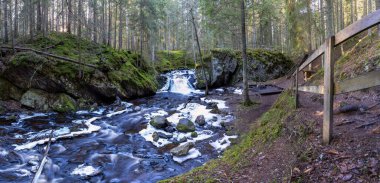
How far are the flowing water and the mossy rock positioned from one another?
2.49 feet

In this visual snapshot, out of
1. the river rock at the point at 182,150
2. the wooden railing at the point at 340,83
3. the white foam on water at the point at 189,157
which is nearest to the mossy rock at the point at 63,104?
the river rock at the point at 182,150

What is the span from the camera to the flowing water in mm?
8062

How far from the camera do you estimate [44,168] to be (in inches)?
324

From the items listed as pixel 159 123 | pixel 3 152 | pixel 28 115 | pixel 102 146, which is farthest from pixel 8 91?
pixel 159 123

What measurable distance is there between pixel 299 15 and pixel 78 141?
70.2ft

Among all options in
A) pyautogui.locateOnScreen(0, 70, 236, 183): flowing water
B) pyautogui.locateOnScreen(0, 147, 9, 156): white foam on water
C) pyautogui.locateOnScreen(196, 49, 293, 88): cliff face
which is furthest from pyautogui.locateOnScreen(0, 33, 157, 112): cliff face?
pyautogui.locateOnScreen(196, 49, 293, 88): cliff face

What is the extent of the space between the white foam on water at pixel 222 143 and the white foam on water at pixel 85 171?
4085 mm

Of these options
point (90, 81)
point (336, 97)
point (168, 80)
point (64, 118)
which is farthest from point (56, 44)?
point (336, 97)

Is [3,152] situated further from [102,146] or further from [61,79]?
[61,79]

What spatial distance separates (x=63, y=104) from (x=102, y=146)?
7.82 metres

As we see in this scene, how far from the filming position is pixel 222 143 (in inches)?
392

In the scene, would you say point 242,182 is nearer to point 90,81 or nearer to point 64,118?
point 64,118

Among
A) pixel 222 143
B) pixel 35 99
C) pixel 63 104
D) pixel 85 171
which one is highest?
pixel 35 99

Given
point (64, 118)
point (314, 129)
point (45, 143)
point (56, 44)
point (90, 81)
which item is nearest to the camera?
point (314, 129)
